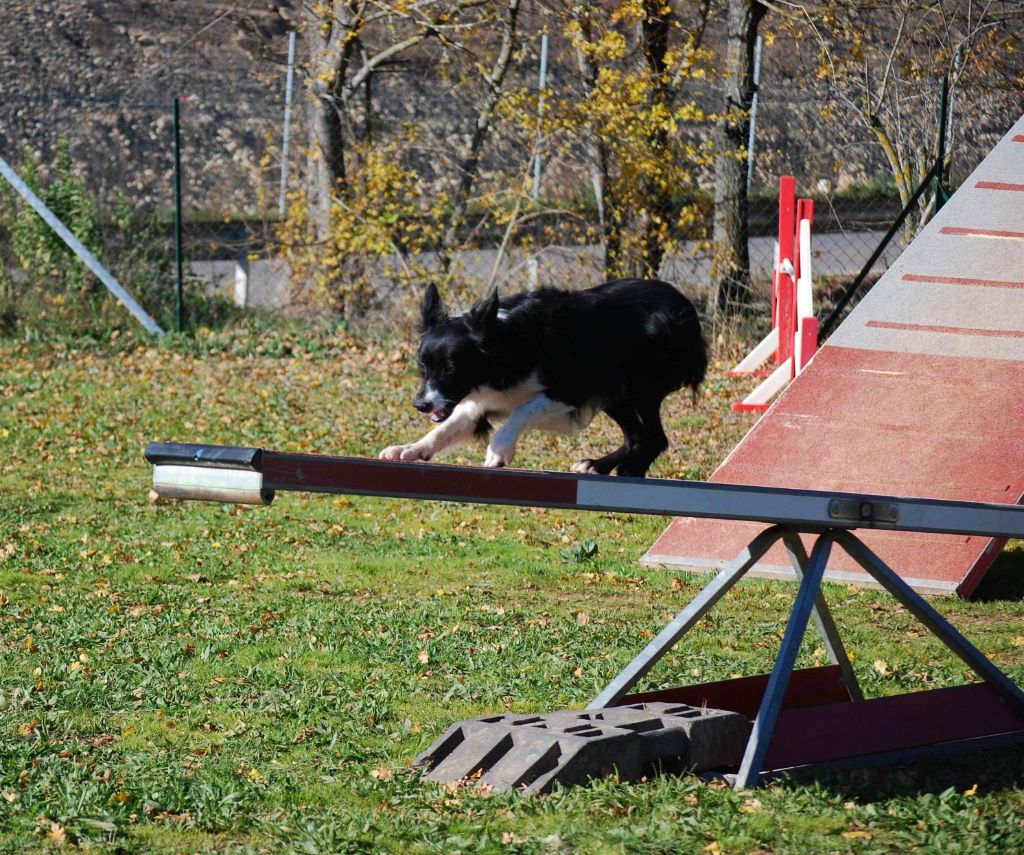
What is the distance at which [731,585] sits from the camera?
4.45 m

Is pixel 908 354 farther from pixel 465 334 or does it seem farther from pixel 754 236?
pixel 754 236

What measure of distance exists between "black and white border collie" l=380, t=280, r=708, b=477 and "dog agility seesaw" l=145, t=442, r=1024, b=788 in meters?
1.15

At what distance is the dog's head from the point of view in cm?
529

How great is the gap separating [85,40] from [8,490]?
935 inches

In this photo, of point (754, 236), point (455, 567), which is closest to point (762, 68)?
point (754, 236)

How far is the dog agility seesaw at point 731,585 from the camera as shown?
362 cm

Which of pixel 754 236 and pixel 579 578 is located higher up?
pixel 754 236

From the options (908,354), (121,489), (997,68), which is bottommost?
(121,489)

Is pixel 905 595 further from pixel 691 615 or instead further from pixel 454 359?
pixel 454 359

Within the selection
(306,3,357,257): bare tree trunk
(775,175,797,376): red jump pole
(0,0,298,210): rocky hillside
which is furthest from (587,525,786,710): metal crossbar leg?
(0,0,298,210): rocky hillside

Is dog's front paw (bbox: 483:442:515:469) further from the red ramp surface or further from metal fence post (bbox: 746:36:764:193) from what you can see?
metal fence post (bbox: 746:36:764:193)

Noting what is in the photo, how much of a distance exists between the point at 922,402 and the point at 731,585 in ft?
11.1

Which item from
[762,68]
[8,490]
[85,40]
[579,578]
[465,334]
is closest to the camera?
[465,334]

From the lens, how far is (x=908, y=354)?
749cm
